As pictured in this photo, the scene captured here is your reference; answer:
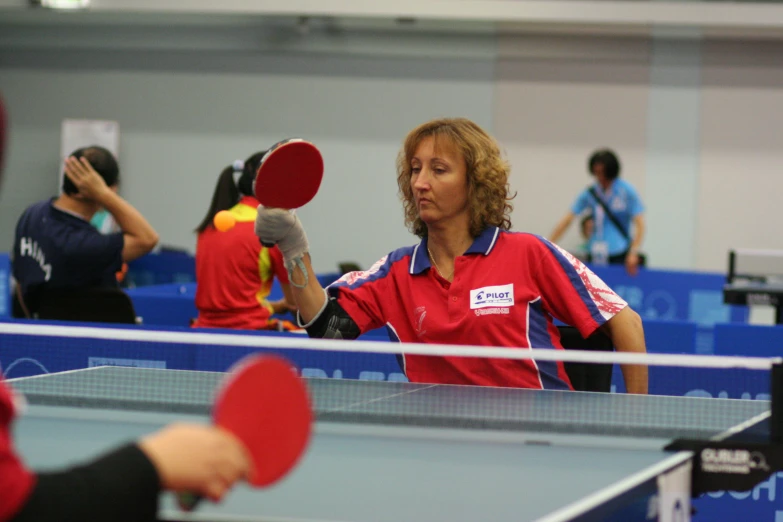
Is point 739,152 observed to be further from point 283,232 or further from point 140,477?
point 140,477

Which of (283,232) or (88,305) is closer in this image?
(283,232)

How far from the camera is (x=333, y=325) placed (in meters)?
2.66

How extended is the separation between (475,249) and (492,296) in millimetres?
150

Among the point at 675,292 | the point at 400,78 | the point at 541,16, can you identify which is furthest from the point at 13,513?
the point at 400,78

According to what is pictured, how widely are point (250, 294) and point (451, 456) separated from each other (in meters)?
2.82

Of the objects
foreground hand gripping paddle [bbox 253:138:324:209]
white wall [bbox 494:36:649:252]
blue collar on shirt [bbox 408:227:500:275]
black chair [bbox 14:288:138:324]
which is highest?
white wall [bbox 494:36:649:252]

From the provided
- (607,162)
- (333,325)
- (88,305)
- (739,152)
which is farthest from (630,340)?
(739,152)

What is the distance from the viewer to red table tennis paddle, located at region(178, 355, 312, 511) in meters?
1.12

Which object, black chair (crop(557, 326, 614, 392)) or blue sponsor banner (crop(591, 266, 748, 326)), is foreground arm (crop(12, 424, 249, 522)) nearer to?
black chair (crop(557, 326, 614, 392))

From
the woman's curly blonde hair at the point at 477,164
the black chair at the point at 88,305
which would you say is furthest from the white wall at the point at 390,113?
the woman's curly blonde hair at the point at 477,164

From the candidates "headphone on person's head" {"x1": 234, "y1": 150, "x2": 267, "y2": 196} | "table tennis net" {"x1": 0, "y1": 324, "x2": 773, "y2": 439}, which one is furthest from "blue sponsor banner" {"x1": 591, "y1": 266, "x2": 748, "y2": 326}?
"table tennis net" {"x1": 0, "y1": 324, "x2": 773, "y2": 439}

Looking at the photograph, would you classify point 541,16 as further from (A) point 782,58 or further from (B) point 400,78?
(A) point 782,58

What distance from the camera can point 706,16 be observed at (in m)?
9.38

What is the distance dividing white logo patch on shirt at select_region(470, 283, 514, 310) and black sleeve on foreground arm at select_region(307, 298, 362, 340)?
1.01 ft
